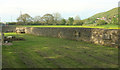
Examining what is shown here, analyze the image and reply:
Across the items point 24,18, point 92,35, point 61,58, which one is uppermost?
point 24,18

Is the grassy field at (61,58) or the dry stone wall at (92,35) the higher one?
the dry stone wall at (92,35)

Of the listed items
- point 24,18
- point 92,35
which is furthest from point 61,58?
point 24,18

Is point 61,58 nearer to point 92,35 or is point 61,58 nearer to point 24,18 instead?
point 92,35

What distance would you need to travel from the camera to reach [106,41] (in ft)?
34.0

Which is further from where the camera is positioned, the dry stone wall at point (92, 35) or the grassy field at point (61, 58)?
the dry stone wall at point (92, 35)

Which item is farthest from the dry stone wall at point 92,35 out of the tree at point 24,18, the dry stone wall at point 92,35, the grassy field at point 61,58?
the tree at point 24,18

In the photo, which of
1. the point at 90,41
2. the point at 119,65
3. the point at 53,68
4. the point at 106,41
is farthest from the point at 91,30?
the point at 53,68

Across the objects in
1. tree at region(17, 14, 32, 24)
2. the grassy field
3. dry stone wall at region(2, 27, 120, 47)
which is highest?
tree at region(17, 14, 32, 24)

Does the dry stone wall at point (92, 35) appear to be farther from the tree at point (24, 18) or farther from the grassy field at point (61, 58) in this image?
the tree at point (24, 18)

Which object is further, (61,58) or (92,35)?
(92,35)

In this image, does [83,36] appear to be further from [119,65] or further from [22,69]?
[22,69]

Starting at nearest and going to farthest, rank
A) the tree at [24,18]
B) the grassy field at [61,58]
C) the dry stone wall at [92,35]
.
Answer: the grassy field at [61,58] < the dry stone wall at [92,35] < the tree at [24,18]

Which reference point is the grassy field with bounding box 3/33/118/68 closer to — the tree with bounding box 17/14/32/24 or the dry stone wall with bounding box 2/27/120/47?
the dry stone wall with bounding box 2/27/120/47

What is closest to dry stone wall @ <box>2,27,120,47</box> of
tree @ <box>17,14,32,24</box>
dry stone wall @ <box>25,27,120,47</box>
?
dry stone wall @ <box>25,27,120,47</box>
